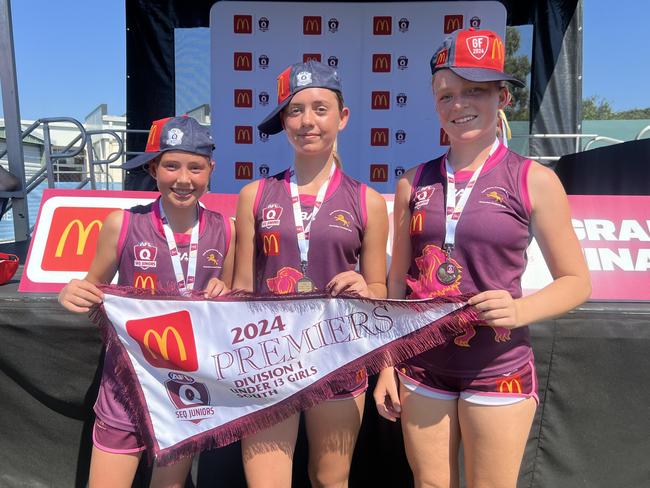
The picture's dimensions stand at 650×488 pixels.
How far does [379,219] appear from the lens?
74.9 inches

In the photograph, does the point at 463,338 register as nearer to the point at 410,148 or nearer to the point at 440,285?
the point at 440,285

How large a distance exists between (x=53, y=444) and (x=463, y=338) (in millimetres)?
2060

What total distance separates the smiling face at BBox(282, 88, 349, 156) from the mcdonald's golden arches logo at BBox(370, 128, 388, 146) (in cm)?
533

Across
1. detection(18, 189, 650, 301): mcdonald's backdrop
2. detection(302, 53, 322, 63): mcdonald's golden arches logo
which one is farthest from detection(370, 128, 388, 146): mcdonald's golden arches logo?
detection(18, 189, 650, 301): mcdonald's backdrop

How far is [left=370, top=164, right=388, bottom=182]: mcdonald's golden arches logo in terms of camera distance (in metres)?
7.14

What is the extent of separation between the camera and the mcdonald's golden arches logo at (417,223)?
5.66 feet

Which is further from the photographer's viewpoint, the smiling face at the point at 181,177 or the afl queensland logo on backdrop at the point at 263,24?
the afl queensland logo on backdrop at the point at 263,24

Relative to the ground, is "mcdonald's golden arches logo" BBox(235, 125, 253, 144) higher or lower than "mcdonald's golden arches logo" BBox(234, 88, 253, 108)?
lower

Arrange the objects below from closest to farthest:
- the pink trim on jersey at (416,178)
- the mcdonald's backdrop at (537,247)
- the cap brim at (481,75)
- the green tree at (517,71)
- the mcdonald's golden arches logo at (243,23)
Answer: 1. the cap brim at (481,75)
2. the pink trim on jersey at (416,178)
3. the mcdonald's backdrop at (537,247)
4. the mcdonald's golden arches logo at (243,23)
5. the green tree at (517,71)

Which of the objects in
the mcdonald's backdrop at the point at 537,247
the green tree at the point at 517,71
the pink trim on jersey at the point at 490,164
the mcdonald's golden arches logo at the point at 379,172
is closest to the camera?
the pink trim on jersey at the point at 490,164

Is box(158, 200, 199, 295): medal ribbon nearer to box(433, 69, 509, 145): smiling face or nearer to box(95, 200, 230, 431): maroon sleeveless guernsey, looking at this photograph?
box(95, 200, 230, 431): maroon sleeveless guernsey

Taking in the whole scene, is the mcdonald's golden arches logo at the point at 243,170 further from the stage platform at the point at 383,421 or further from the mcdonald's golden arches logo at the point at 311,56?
the stage platform at the point at 383,421

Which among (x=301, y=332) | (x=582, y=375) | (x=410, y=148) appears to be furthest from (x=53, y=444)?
(x=410, y=148)

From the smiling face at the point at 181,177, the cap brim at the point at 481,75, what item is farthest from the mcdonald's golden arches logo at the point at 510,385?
the smiling face at the point at 181,177
